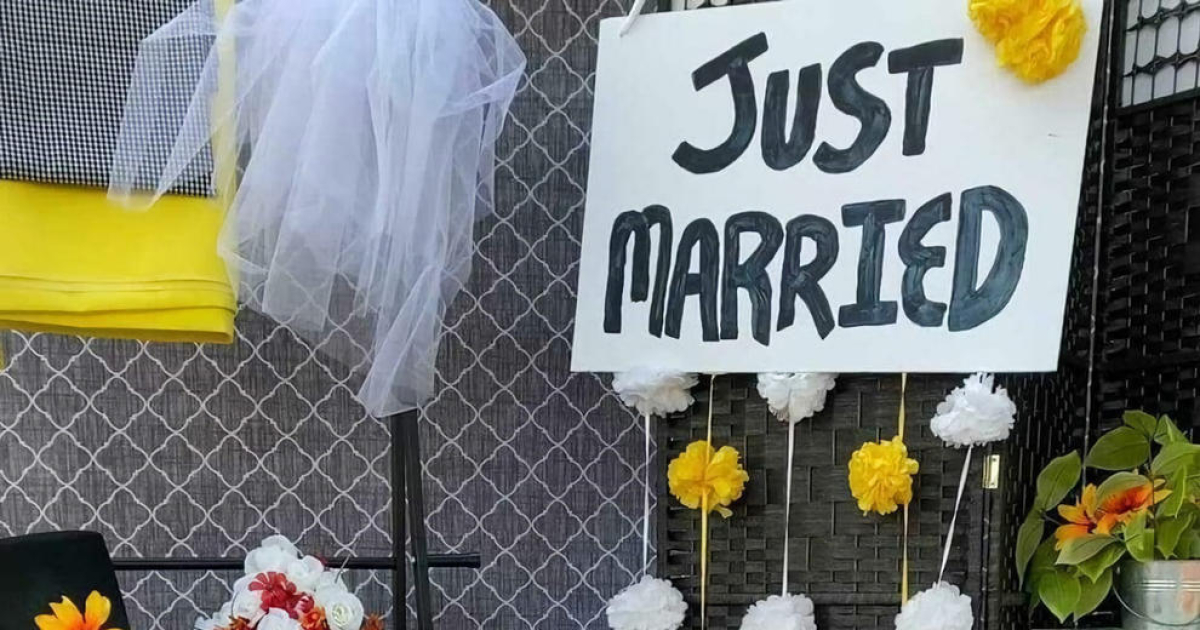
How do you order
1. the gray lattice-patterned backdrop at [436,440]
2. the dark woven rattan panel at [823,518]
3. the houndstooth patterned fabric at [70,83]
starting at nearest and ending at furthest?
the houndstooth patterned fabric at [70,83]
the dark woven rattan panel at [823,518]
the gray lattice-patterned backdrop at [436,440]

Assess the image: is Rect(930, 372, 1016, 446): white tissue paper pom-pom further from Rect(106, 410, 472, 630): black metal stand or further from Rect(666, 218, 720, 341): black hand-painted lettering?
Rect(106, 410, 472, 630): black metal stand

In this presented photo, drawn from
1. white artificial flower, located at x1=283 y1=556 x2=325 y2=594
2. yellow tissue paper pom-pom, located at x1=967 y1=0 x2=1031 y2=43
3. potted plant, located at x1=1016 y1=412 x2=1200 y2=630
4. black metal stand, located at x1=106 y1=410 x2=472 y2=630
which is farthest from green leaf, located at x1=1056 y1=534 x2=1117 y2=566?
white artificial flower, located at x1=283 y1=556 x2=325 y2=594

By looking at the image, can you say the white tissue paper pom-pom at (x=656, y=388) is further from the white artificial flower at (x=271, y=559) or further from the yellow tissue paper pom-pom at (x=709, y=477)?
the white artificial flower at (x=271, y=559)

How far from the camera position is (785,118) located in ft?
2.95

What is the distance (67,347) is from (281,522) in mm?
333

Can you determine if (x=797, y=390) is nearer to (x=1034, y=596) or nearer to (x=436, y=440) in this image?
(x=1034, y=596)

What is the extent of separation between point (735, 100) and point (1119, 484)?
0.51m

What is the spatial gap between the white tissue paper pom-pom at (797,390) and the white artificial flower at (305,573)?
46cm

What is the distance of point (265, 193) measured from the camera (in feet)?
2.58

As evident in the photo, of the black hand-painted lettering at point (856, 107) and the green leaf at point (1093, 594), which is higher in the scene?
the black hand-painted lettering at point (856, 107)

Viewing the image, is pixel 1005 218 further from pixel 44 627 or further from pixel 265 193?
pixel 44 627

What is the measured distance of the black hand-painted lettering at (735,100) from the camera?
0.91 meters

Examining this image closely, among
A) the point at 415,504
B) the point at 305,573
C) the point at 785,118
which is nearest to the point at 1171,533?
the point at 785,118

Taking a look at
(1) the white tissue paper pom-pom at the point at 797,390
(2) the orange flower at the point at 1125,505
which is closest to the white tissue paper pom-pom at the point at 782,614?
(1) the white tissue paper pom-pom at the point at 797,390
